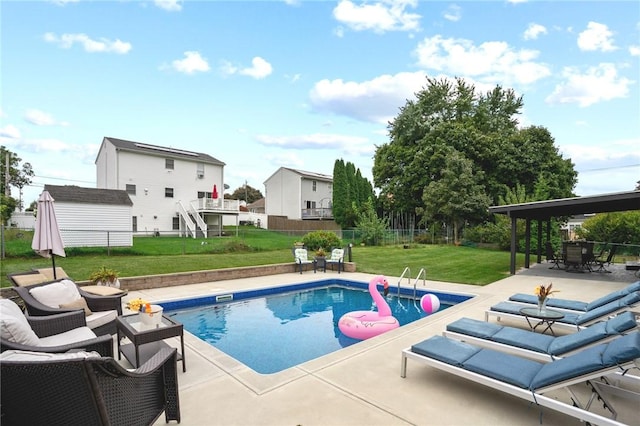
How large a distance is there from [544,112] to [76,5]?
29421mm

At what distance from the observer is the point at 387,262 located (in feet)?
49.4

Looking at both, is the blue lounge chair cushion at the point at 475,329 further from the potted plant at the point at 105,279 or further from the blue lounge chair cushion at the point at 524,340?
the potted plant at the point at 105,279

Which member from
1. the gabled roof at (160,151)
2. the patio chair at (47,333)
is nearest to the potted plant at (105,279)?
the patio chair at (47,333)

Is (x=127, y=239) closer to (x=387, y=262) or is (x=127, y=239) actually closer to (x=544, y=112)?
(x=387, y=262)

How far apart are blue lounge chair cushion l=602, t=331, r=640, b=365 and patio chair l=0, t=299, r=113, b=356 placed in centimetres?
474

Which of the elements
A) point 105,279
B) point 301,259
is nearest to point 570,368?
point 105,279

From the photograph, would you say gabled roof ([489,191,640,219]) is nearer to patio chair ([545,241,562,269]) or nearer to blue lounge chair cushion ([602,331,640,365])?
patio chair ([545,241,562,269])

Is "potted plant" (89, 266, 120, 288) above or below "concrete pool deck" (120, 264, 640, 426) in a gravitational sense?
above

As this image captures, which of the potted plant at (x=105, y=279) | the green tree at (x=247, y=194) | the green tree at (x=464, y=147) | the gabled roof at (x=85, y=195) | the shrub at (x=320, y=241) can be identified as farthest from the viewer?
the green tree at (x=247, y=194)

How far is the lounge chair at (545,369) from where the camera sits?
2.71m

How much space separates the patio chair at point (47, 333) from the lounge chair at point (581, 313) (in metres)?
6.02

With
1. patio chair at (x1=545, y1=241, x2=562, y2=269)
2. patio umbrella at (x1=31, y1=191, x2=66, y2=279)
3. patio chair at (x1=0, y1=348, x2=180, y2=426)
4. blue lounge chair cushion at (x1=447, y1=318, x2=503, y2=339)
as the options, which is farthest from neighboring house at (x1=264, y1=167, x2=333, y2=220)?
patio chair at (x1=0, y1=348, x2=180, y2=426)

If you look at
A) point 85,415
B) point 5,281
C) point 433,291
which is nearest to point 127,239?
point 5,281

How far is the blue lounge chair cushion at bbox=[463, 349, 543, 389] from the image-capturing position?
3.11m
